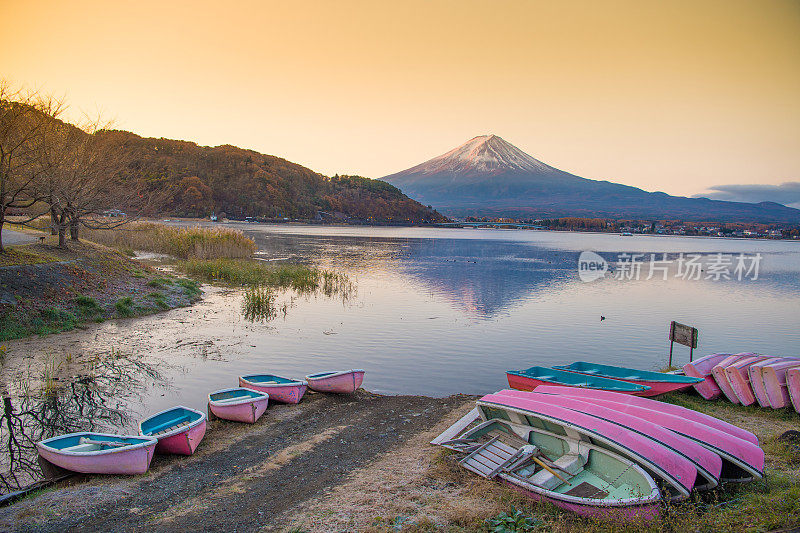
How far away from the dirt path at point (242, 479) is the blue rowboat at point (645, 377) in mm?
4219

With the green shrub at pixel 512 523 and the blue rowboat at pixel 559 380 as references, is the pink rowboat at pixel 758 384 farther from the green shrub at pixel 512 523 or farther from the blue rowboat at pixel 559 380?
the green shrub at pixel 512 523

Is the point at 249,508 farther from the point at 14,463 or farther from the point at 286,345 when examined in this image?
the point at 286,345

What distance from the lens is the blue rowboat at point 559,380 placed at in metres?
11.0

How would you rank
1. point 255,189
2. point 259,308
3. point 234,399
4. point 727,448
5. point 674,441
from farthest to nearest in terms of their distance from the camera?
point 255,189 < point 259,308 < point 234,399 < point 727,448 < point 674,441

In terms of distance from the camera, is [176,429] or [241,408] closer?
[176,429]

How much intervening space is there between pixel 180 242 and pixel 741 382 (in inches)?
1400

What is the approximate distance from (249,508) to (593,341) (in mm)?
15890

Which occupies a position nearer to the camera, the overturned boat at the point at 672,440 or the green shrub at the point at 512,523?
the green shrub at the point at 512,523

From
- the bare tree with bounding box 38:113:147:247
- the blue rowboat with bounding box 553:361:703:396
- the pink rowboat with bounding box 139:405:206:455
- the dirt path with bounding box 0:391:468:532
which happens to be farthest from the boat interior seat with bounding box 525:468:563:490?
the bare tree with bounding box 38:113:147:247

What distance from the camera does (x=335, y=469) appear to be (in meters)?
7.72

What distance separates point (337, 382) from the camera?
37.6 feet

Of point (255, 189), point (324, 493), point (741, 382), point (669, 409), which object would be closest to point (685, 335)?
point (741, 382)

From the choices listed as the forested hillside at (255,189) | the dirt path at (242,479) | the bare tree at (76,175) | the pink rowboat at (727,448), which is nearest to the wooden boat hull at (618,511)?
the pink rowboat at (727,448)

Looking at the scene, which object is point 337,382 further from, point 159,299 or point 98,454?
point 159,299
